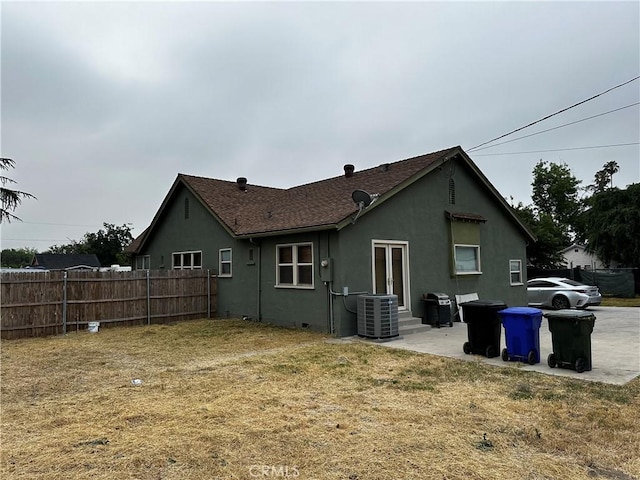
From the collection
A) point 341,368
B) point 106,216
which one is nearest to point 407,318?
point 341,368

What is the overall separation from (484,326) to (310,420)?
15.0ft

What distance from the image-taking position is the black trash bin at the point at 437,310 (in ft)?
40.4

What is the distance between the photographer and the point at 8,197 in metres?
17.0

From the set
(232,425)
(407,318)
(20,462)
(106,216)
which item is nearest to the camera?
(20,462)

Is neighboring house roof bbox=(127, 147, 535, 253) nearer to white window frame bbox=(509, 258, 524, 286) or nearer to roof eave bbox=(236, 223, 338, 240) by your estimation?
roof eave bbox=(236, 223, 338, 240)

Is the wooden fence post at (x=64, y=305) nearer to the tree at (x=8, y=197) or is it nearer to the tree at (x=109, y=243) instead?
the tree at (x=8, y=197)

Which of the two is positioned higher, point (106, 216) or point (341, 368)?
point (106, 216)

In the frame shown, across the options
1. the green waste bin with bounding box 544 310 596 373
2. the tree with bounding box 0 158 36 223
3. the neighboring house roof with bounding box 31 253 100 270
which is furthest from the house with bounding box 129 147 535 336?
the neighboring house roof with bounding box 31 253 100 270

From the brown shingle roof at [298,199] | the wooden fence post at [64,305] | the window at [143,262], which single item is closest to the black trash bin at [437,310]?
the brown shingle roof at [298,199]

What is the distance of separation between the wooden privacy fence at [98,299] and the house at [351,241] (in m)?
0.99

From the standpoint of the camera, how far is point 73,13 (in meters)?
9.78

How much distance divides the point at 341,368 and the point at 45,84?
12.1 metres

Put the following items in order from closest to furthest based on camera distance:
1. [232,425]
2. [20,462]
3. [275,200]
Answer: [20,462], [232,425], [275,200]

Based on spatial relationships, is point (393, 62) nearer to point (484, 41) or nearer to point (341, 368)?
point (484, 41)
